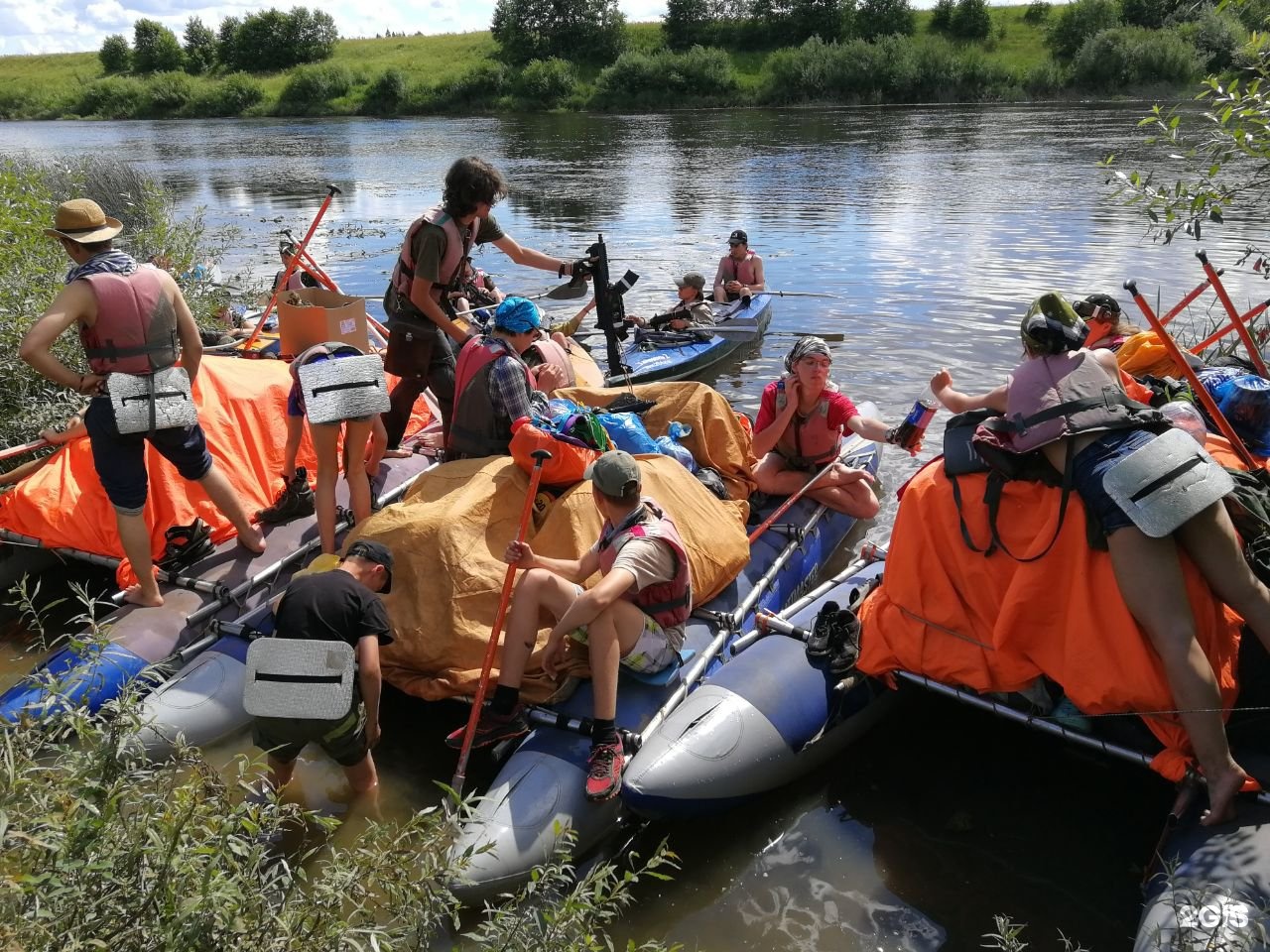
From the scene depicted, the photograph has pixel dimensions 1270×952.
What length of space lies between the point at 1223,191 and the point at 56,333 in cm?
586

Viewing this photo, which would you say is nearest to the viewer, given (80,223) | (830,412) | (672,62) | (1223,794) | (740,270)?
(1223,794)

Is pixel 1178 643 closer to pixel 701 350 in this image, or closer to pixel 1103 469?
pixel 1103 469

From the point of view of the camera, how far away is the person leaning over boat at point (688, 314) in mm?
10602

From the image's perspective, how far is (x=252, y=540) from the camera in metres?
5.35

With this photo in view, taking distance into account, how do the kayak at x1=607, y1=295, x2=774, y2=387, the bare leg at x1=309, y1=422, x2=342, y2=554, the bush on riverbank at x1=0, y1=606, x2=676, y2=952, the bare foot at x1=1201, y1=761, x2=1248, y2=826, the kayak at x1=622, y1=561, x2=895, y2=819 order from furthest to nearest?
the kayak at x1=607, y1=295, x2=774, y2=387 → the bare leg at x1=309, y1=422, x2=342, y2=554 → the kayak at x1=622, y1=561, x2=895, y2=819 → the bare foot at x1=1201, y1=761, x2=1248, y2=826 → the bush on riverbank at x1=0, y1=606, x2=676, y2=952

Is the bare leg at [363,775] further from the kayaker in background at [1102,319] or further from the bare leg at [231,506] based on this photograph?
the kayaker in background at [1102,319]

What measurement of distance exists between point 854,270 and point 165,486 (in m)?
11.6

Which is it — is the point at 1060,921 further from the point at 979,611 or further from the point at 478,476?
the point at 478,476

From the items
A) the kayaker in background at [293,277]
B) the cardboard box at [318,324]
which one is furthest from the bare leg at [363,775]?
the kayaker in background at [293,277]

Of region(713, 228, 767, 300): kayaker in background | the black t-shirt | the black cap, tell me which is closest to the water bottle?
the black cap

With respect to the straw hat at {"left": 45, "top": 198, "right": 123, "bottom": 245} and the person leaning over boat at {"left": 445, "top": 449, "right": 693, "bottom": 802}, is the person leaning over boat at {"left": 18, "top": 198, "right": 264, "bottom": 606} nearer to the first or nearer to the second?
the straw hat at {"left": 45, "top": 198, "right": 123, "bottom": 245}

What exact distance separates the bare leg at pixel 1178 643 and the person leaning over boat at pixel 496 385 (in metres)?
3.03

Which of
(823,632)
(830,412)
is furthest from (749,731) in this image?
(830,412)

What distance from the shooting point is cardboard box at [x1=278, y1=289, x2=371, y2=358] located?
19.0 feet
